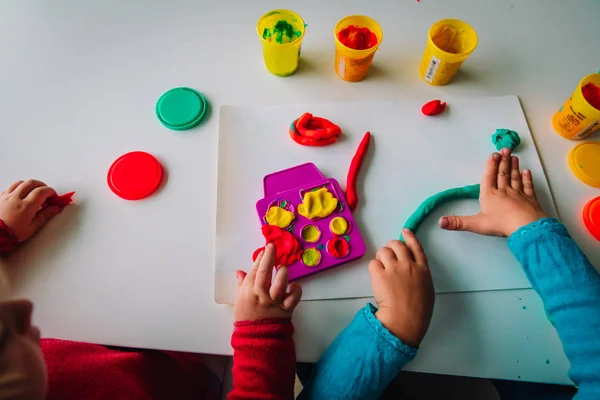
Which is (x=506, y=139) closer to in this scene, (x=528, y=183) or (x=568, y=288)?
(x=528, y=183)

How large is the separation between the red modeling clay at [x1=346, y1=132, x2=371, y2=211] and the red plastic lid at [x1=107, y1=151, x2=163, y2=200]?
306 millimetres

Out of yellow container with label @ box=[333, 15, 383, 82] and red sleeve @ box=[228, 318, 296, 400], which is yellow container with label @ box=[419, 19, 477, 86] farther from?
red sleeve @ box=[228, 318, 296, 400]

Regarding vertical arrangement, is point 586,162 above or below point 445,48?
below

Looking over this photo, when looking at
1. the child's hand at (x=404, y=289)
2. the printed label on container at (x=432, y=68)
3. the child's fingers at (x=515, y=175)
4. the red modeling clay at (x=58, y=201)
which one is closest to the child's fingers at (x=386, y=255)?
the child's hand at (x=404, y=289)

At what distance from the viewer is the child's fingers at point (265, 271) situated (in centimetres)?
53

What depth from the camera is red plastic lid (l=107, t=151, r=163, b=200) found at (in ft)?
2.05

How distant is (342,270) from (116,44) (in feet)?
2.04

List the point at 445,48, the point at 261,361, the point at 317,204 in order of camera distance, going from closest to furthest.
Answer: the point at 261,361 < the point at 317,204 < the point at 445,48

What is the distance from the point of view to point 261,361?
1.65 ft

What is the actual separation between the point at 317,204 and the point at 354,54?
0.87 feet

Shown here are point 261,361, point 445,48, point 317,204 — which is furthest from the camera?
point 445,48

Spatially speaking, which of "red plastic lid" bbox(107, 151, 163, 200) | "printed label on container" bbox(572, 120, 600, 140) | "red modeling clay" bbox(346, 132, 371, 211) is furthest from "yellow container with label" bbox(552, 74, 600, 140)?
"red plastic lid" bbox(107, 151, 163, 200)

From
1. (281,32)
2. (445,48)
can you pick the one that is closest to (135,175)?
(281,32)

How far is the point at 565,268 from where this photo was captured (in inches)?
21.2
